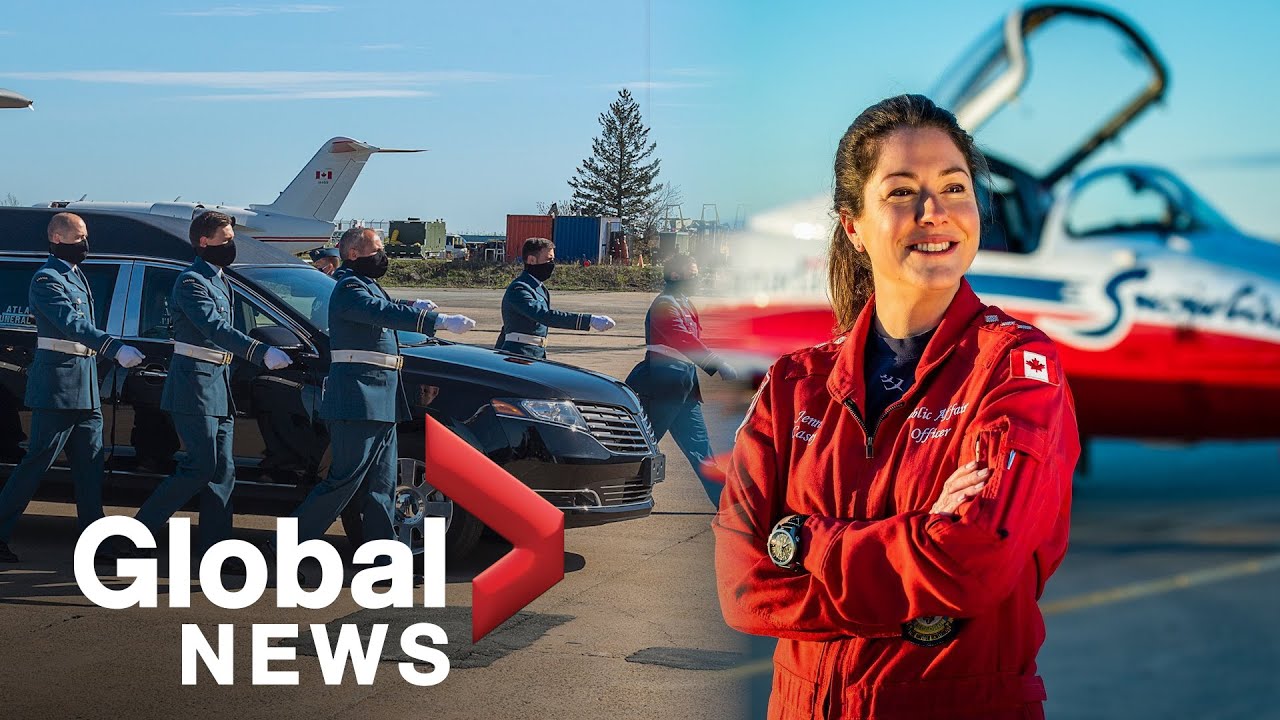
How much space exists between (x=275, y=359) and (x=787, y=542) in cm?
418

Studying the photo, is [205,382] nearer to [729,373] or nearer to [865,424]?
[729,373]

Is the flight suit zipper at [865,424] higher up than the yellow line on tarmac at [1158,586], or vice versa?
the flight suit zipper at [865,424]

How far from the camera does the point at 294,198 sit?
97.3 ft

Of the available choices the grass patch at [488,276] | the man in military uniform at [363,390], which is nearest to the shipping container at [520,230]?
the grass patch at [488,276]

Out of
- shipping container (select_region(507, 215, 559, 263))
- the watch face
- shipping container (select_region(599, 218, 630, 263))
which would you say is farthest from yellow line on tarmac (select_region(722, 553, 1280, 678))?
shipping container (select_region(507, 215, 559, 263))

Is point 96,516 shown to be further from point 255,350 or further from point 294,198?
point 294,198

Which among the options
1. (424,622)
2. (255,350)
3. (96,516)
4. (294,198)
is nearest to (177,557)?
(96,516)

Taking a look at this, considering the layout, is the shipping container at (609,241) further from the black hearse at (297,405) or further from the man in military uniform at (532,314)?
the black hearse at (297,405)

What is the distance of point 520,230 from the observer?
3619 centimetres

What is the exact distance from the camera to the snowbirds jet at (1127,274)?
187 inches

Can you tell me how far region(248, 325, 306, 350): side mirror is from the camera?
553 cm

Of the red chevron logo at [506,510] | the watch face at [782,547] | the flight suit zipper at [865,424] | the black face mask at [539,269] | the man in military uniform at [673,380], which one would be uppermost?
the flight suit zipper at [865,424]

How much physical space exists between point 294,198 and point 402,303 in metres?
25.3

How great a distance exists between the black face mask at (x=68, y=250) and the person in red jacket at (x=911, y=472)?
15.5 feet
